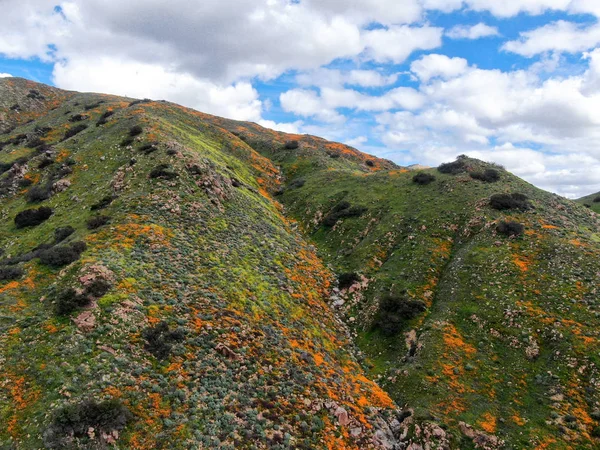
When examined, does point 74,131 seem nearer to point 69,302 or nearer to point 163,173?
point 163,173

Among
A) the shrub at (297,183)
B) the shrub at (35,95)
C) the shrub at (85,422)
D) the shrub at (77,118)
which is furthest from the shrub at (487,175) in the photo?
the shrub at (35,95)

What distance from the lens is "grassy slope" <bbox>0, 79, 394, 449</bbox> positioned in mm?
13195

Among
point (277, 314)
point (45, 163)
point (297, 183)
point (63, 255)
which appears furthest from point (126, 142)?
point (277, 314)

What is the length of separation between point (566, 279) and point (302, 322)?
68.7 ft

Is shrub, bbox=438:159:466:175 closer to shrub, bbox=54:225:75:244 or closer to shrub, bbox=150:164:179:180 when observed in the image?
shrub, bbox=150:164:179:180

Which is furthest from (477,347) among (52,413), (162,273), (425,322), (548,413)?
(52,413)

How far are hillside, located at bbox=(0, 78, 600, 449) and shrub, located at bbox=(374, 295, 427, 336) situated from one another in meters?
0.21

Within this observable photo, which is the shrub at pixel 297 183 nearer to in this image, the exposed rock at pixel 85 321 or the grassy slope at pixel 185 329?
the grassy slope at pixel 185 329

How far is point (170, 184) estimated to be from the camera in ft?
108

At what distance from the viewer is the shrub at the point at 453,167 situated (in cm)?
4870

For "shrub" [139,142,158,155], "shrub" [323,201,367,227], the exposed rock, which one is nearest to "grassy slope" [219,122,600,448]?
"shrub" [323,201,367,227]

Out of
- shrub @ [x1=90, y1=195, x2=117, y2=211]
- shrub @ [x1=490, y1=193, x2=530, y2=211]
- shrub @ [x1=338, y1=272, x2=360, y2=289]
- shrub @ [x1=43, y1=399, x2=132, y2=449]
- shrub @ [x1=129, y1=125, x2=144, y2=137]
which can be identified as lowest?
shrub @ [x1=43, y1=399, x2=132, y2=449]

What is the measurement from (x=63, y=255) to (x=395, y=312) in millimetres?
24890

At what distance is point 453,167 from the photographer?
5003 cm
